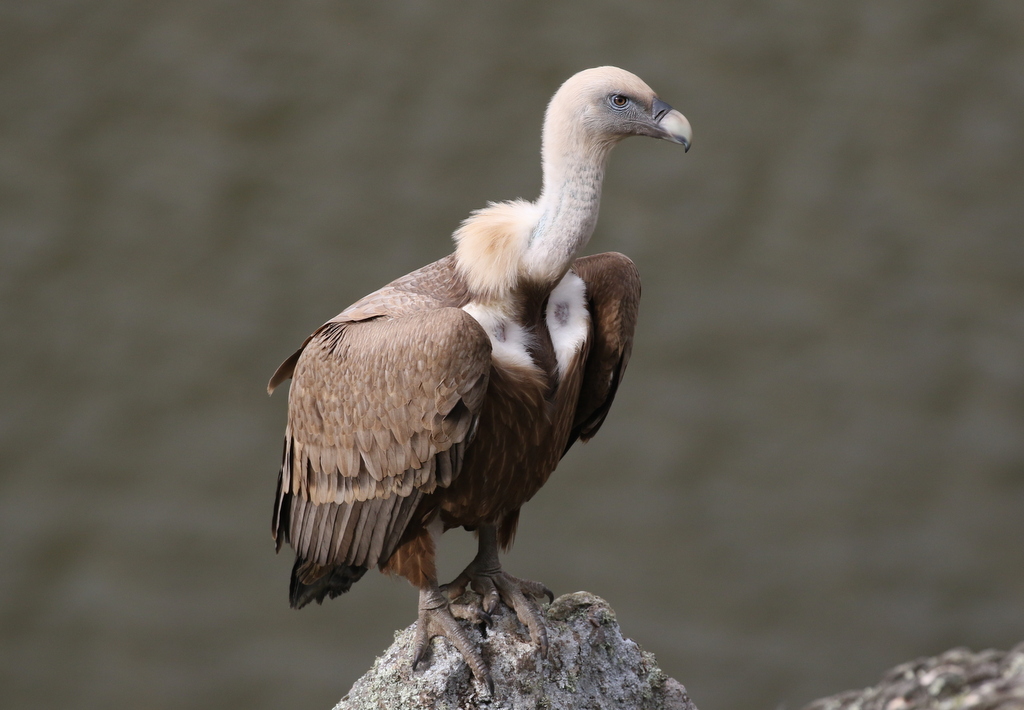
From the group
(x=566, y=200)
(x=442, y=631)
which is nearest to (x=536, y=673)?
(x=442, y=631)

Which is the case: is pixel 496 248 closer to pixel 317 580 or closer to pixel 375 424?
pixel 375 424

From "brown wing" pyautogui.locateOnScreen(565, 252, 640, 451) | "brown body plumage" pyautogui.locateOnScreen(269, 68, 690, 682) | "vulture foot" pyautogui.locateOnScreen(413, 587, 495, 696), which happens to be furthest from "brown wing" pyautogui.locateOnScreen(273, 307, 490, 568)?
"brown wing" pyautogui.locateOnScreen(565, 252, 640, 451)

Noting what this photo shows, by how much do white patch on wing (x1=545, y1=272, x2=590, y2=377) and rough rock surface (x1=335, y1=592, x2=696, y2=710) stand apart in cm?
51

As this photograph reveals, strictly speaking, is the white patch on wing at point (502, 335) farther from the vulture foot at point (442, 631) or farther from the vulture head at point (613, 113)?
the vulture foot at point (442, 631)

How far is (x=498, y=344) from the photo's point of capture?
6.53 ft

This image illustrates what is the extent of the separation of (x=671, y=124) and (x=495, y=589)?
37.2 inches

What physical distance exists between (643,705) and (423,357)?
89cm

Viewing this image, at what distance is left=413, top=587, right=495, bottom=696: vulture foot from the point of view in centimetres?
201

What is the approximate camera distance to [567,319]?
210cm

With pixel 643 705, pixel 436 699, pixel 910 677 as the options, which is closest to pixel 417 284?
pixel 436 699

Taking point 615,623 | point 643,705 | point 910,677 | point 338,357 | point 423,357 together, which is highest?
point 338,357

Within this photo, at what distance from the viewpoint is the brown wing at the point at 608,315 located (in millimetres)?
2123

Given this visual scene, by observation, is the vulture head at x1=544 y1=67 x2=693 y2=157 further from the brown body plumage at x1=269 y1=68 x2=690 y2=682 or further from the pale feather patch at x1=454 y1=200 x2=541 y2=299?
the pale feather patch at x1=454 y1=200 x2=541 y2=299

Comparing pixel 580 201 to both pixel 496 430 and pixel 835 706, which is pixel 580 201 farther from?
pixel 835 706
